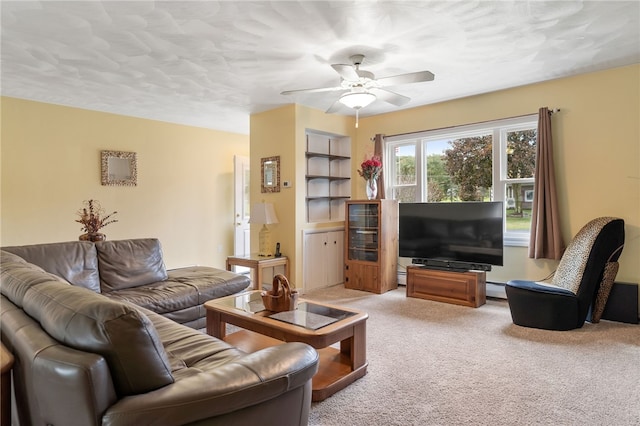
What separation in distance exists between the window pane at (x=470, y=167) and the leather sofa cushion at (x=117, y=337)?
452 centimetres

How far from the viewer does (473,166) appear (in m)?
4.99

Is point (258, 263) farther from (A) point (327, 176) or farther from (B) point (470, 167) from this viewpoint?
(B) point (470, 167)

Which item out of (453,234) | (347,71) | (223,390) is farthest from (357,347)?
(453,234)

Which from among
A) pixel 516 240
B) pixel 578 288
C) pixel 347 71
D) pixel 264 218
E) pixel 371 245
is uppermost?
pixel 347 71

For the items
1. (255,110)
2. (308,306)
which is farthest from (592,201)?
(255,110)

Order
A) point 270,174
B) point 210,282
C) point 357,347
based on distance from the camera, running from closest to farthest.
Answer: point 357,347 → point 210,282 → point 270,174

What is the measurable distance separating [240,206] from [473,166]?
4.03m

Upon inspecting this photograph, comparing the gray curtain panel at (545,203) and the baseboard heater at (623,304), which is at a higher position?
the gray curtain panel at (545,203)

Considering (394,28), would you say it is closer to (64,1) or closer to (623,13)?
(623,13)

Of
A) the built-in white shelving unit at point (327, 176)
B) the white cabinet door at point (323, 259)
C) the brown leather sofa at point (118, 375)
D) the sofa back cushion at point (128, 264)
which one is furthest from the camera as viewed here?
the built-in white shelving unit at point (327, 176)

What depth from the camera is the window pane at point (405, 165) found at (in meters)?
5.58

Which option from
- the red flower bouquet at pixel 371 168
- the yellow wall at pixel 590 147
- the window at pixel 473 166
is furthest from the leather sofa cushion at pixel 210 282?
the yellow wall at pixel 590 147

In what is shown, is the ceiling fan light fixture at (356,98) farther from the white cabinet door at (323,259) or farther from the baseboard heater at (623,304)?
the baseboard heater at (623,304)

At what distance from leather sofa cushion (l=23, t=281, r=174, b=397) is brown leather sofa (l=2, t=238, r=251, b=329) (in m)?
Answer: 1.86
